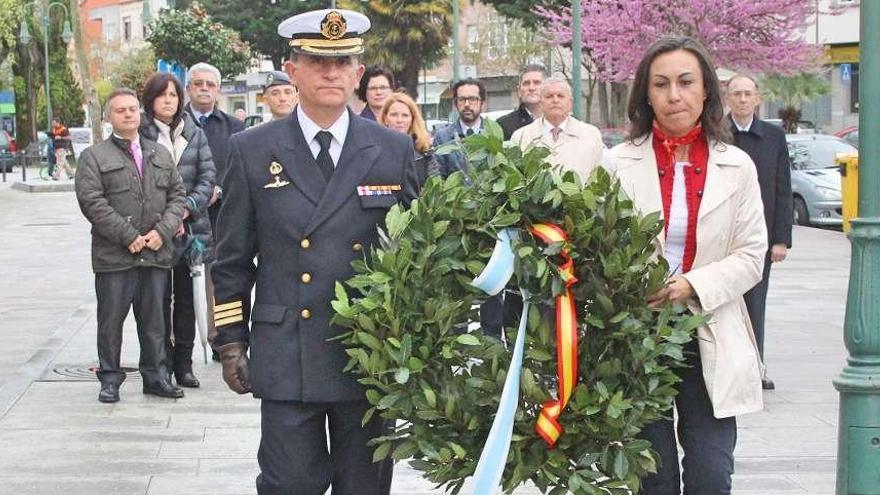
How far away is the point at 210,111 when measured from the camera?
10438 millimetres

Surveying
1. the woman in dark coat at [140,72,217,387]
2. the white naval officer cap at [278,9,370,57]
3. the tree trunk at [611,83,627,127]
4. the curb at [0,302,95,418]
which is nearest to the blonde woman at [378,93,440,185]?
the woman in dark coat at [140,72,217,387]

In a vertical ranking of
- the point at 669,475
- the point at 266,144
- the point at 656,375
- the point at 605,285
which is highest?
the point at 266,144

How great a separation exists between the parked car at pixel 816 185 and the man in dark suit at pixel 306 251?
19.7 meters

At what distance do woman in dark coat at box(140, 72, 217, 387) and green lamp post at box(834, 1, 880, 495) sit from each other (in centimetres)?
491

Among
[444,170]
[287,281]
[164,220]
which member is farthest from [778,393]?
[287,281]

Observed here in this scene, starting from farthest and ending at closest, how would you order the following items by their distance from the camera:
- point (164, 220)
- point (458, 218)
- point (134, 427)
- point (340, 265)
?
point (164, 220)
point (134, 427)
point (340, 265)
point (458, 218)

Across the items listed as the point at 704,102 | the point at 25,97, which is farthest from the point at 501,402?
the point at 25,97

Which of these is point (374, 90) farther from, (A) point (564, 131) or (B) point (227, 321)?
(B) point (227, 321)

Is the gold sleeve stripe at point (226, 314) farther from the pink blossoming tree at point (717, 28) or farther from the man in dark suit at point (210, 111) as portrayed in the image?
the pink blossoming tree at point (717, 28)

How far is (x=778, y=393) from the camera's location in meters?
9.62

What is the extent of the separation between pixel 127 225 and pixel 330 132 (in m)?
4.47

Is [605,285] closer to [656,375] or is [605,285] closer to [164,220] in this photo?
[656,375]

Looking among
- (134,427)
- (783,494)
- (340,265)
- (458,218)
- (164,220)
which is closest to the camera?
(458,218)

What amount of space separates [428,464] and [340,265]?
2.35 feet
